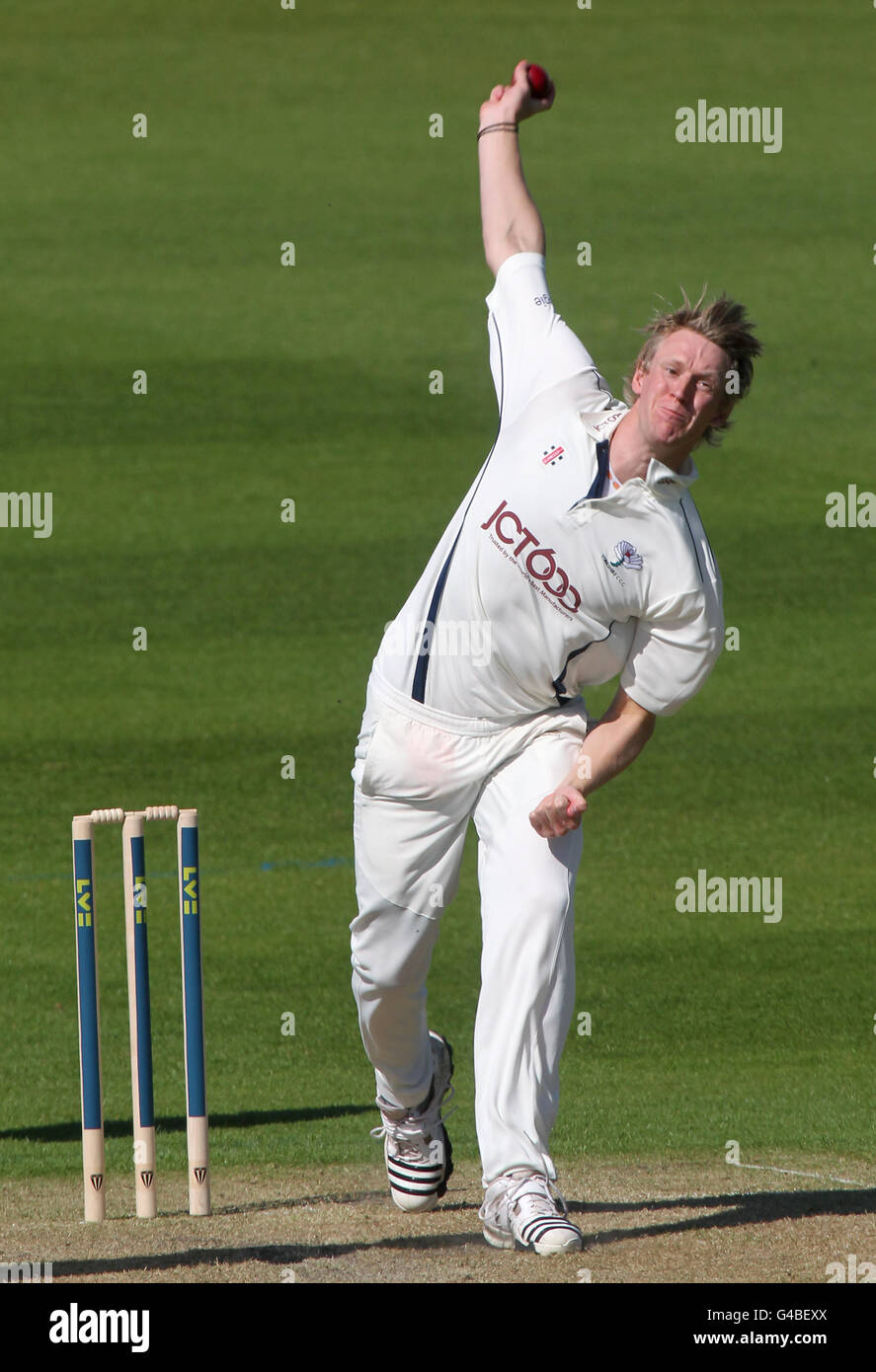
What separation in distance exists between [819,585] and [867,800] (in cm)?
395

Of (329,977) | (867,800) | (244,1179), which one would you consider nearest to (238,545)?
(867,800)

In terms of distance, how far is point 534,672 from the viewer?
525 cm

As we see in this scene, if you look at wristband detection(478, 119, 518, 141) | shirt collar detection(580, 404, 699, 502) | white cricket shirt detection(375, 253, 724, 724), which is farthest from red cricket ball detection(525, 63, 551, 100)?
Result: shirt collar detection(580, 404, 699, 502)

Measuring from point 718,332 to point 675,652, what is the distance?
85 cm

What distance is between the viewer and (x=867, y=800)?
40.3ft

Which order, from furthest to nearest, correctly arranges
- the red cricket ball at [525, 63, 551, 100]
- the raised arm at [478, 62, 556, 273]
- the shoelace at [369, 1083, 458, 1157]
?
the shoelace at [369, 1083, 458, 1157] → the red cricket ball at [525, 63, 551, 100] → the raised arm at [478, 62, 556, 273]

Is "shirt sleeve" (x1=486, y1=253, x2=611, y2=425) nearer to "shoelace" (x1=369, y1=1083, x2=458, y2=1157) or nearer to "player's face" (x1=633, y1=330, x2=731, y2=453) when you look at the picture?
"player's face" (x1=633, y1=330, x2=731, y2=453)

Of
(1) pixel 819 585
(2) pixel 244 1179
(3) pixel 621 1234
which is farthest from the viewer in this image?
(1) pixel 819 585

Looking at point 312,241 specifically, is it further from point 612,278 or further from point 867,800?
point 867,800

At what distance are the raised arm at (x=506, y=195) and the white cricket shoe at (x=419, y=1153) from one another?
2391 millimetres

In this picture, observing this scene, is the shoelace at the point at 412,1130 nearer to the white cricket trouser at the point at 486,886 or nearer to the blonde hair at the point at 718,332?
the white cricket trouser at the point at 486,886

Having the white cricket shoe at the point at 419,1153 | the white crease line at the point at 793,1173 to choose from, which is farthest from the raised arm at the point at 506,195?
the white crease line at the point at 793,1173

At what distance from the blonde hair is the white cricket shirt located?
0.18 metres

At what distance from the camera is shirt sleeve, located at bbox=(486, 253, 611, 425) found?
17.9 ft
